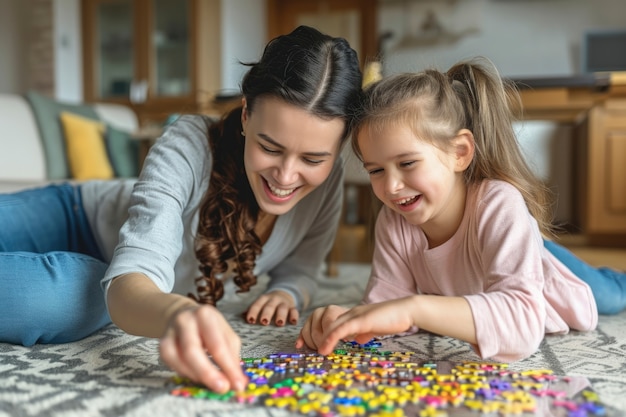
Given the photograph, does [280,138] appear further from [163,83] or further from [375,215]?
[163,83]

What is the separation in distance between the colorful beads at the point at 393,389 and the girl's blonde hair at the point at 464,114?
1.17 feet

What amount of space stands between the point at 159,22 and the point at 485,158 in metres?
4.42

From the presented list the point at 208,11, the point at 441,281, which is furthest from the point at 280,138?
the point at 208,11

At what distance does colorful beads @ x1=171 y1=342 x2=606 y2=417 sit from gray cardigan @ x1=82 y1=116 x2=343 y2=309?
22 cm

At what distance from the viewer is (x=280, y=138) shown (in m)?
1.02

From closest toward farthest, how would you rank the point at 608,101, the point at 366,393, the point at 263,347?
the point at 366,393 < the point at 263,347 < the point at 608,101

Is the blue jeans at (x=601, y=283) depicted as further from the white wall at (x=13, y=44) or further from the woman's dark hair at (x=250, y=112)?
the white wall at (x=13, y=44)

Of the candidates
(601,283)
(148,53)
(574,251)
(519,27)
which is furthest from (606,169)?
(148,53)

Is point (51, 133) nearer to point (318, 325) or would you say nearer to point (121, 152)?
point (121, 152)

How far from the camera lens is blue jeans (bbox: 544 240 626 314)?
1442mm

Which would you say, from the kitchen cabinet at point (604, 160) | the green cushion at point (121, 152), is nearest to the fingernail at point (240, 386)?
the green cushion at point (121, 152)

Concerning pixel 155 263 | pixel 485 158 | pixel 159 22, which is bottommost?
pixel 155 263

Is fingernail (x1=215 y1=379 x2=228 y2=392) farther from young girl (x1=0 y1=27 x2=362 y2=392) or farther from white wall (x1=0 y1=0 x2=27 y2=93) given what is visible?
white wall (x1=0 y1=0 x2=27 y2=93)

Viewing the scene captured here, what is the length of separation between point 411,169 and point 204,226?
1.49 feet
